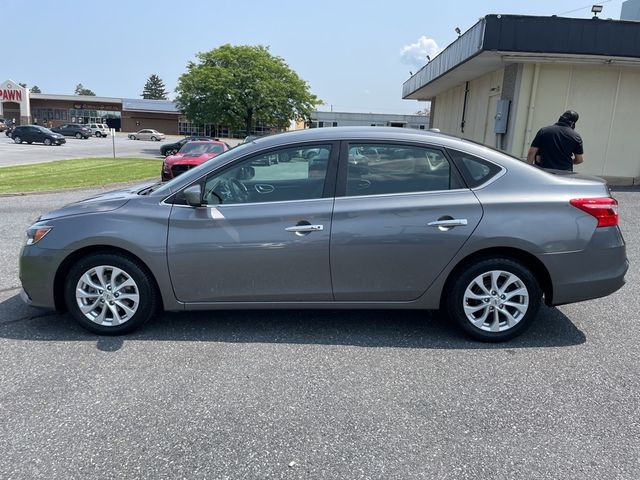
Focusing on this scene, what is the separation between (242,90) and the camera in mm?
32531

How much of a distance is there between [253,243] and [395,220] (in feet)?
3.67

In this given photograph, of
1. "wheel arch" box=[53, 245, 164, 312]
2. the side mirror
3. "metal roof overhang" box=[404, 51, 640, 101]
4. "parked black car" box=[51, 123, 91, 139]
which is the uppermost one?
"metal roof overhang" box=[404, 51, 640, 101]

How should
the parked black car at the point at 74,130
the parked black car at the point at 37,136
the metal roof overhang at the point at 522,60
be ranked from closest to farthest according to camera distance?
the metal roof overhang at the point at 522,60 → the parked black car at the point at 37,136 → the parked black car at the point at 74,130

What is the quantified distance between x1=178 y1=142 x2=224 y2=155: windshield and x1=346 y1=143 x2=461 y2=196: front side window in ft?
40.0

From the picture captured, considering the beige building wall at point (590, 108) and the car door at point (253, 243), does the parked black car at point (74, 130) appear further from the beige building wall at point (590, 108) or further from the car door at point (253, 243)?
the car door at point (253, 243)

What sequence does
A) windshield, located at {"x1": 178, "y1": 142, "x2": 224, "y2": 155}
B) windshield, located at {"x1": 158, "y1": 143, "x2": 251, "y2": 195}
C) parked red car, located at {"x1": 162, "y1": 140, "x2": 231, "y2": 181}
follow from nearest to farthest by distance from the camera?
windshield, located at {"x1": 158, "y1": 143, "x2": 251, "y2": 195}, parked red car, located at {"x1": 162, "y1": 140, "x2": 231, "y2": 181}, windshield, located at {"x1": 178, "y1": 142, "x2": 224, "y2": 155}

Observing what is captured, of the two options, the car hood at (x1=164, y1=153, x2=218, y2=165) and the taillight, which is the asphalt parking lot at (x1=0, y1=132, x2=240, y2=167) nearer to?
the car hood at (x1=164, y1=153, x2=218, y2=165)

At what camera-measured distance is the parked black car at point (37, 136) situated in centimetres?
3956

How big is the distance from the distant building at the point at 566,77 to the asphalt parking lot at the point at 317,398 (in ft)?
29.4

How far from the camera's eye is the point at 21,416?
9.16ft

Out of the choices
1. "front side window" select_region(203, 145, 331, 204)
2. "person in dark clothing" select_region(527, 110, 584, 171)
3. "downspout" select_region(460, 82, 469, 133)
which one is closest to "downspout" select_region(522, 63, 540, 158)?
"downspout" select_region(460, 82, 469, 133)

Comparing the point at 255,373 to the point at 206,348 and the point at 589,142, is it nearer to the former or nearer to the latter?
the point at 206,348

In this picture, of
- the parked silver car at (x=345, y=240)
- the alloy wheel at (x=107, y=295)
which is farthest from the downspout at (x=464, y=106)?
the alloy wheel at (x=107, y=295)

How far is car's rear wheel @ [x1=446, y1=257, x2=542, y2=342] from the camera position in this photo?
12.2 feet
